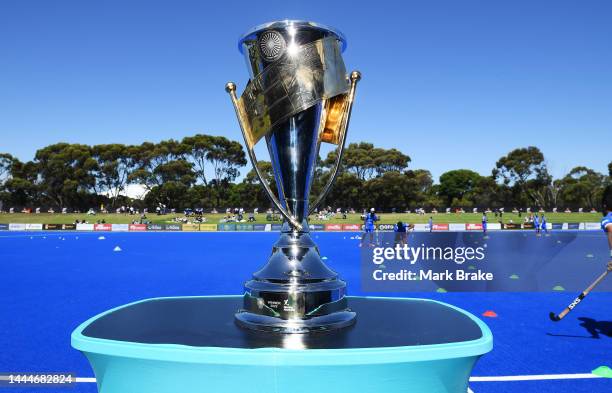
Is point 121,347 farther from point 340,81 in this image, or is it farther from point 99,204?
point 99,204

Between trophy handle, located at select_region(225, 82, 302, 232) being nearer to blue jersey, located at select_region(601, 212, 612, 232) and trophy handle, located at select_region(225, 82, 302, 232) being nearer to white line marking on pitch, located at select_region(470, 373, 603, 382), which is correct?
white line marking on pitch, located at select_region(470, 373, 603, 382)

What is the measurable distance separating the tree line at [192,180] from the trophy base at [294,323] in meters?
53.9

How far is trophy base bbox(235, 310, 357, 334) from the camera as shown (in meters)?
1.47

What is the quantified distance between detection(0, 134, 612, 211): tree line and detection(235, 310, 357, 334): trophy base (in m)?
53.9

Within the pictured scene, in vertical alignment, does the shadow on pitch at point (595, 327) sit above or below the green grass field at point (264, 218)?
below

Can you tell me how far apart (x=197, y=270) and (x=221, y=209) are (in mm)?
44720

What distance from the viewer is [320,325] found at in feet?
4.88

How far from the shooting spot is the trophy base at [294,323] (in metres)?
1.47

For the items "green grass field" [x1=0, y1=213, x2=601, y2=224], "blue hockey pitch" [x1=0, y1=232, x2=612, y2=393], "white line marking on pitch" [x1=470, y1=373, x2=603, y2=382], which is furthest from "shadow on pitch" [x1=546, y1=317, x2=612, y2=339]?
"green grass field" [x1=0, y1=213, x2=601, y2=224]

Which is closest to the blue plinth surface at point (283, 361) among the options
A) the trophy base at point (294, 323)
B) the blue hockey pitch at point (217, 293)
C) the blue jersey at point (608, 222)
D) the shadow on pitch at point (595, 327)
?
the trophy base at point (294, 323)

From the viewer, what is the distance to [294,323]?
1.47 meters

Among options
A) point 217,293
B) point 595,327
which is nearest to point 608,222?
point 595,327

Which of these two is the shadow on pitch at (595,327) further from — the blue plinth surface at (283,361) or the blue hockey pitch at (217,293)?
the blue plinth surface at (283,361)

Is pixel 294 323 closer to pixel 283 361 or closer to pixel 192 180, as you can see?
pixel 283 361
